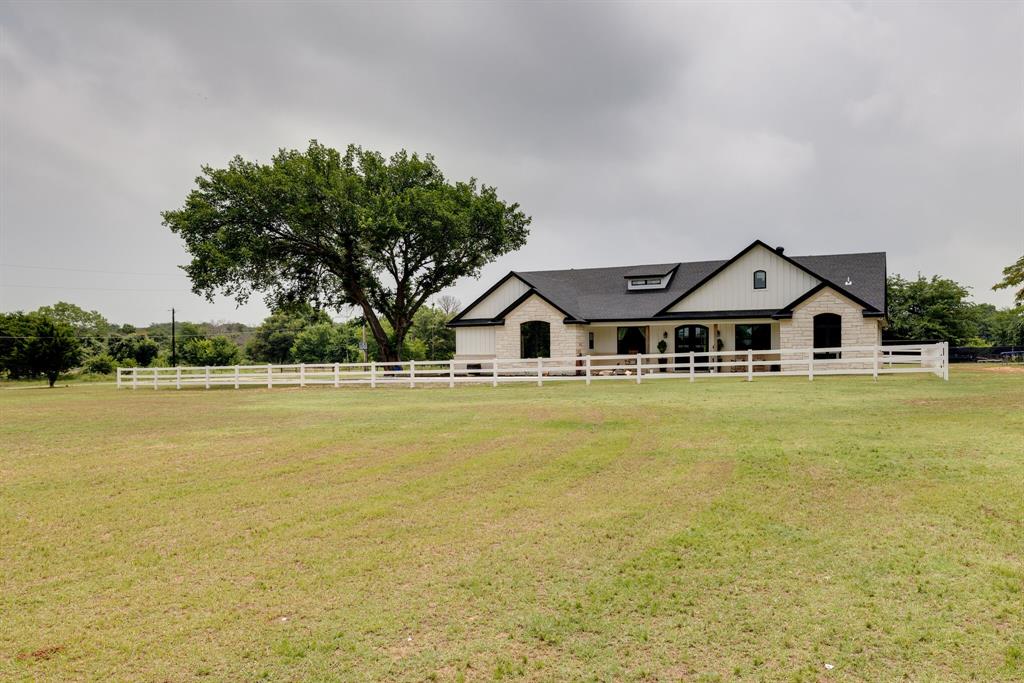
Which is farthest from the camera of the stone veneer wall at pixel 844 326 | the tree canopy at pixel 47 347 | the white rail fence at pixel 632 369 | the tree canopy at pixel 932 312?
the tree canopy at pixel 932 312

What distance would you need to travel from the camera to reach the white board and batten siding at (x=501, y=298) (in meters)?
33.6

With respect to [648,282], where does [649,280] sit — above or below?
above

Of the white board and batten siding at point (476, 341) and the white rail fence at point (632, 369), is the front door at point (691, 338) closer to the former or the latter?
the white rail fence at point (632, 369)

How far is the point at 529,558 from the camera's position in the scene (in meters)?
5.17

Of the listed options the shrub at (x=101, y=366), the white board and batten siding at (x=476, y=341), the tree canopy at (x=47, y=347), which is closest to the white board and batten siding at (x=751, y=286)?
the white board and batten siding at (x=476, y=341)

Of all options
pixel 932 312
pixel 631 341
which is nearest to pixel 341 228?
pixel 631 341

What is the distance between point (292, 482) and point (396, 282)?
31141 mm

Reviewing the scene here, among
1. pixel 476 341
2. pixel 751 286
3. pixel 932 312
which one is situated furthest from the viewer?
pixel 932 312

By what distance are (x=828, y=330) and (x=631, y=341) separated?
9.77 m

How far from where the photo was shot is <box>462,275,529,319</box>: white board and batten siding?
33562mm

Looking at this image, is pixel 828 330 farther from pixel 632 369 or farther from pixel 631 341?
pixel 631 341

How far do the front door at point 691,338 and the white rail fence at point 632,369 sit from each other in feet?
2.94

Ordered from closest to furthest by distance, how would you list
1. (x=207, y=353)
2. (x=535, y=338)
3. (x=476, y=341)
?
1. (x=535, y=338)
2. (x=476, y=341)
3. (x=207, y=353)

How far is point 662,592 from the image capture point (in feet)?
14.8
